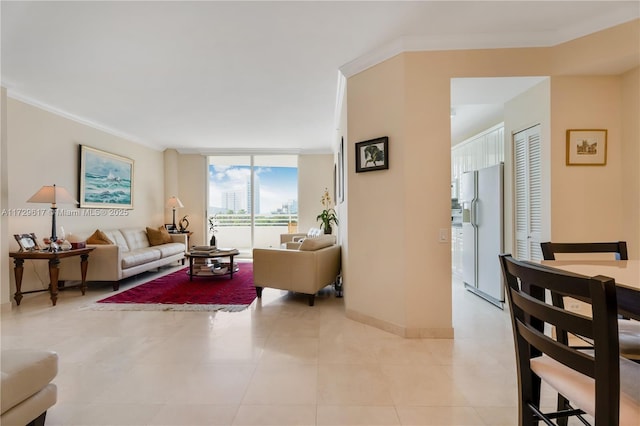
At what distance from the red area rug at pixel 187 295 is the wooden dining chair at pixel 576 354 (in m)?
2.94

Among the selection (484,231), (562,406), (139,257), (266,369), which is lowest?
(266,369)

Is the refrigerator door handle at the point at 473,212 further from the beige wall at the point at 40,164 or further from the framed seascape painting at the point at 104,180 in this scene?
the framed seascape painting at the point at 104,180

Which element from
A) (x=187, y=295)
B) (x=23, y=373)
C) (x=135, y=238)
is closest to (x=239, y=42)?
(x=23, y=373)

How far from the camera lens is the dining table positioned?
908mm

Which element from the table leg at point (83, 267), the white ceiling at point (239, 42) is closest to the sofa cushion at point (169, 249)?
the table leg at point (83, 267)

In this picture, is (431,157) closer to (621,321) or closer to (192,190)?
(621,321)

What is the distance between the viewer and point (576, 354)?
87 centimetres

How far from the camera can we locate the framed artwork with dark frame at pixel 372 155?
9.22 ft

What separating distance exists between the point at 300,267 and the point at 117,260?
276 cm

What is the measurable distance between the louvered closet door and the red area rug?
10.4 feet

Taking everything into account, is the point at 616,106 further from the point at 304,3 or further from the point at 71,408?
A: the point at 71,408

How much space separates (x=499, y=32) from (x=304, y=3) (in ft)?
5.55

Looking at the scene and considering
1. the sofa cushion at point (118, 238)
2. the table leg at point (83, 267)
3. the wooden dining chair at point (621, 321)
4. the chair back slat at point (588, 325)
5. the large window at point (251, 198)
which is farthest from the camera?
the large window at point (251, 198)

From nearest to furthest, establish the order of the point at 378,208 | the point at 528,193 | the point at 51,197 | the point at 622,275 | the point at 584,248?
the point at 622,275, the point at 584,248, the point at 378,208, the point at 528,193, the point at 51,197
